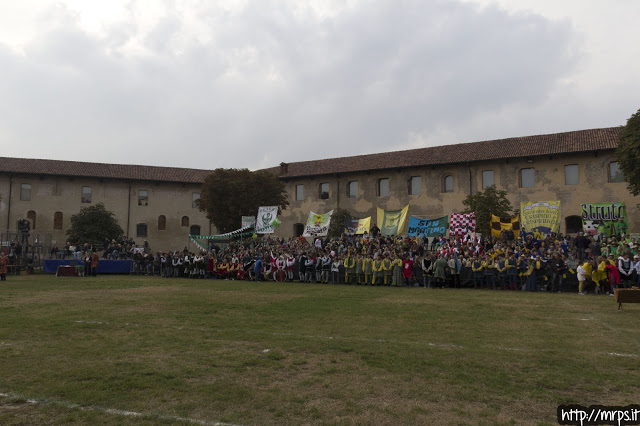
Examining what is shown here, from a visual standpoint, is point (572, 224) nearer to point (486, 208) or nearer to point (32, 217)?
point (486, 208)

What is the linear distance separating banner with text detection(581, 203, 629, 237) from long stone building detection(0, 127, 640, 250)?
1254 centimetres

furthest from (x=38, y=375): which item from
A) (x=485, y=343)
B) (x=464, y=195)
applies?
(x=464, y=195)

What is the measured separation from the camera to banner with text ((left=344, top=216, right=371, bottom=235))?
33.5 meters

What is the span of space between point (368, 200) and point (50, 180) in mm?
33514

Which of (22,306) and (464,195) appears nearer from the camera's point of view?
(22,306)

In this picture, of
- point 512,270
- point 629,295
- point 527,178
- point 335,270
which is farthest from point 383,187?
point 629,295

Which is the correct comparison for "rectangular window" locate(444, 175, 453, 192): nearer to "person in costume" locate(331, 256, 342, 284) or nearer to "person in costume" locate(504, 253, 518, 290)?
"person in costume" locate(331, 256, 342, 284)

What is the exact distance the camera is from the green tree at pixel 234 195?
1690 inches

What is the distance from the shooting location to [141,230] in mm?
55375

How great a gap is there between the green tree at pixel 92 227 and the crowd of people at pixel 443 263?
15.7m

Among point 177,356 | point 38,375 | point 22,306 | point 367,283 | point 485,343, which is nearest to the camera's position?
point 38,375

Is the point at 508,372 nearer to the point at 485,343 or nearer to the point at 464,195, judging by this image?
the point at 485,343

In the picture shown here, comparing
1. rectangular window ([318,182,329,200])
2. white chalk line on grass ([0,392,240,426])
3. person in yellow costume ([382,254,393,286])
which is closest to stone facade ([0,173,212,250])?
rectangular window ([318,182,329,200])

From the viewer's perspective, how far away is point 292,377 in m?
6.48
